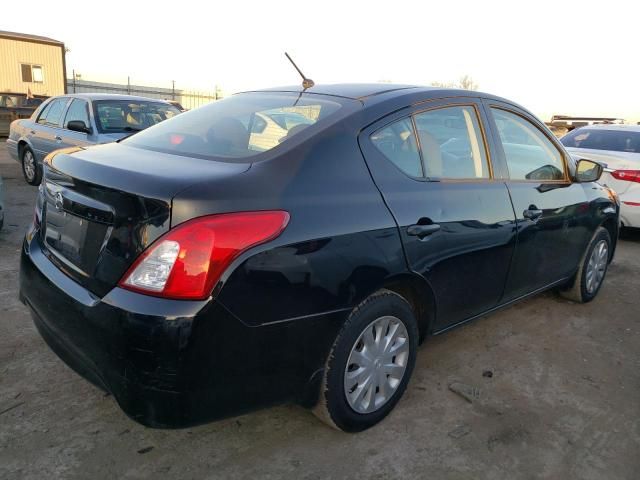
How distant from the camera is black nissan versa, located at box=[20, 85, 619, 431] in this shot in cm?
183

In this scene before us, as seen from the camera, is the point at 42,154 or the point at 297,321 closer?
the point at 297,321

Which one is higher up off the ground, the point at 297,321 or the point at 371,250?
the point at 371,250

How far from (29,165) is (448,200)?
7.99 metres

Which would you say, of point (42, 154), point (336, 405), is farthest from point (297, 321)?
point (42, 154)

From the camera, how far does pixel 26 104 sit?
15984 millimetres

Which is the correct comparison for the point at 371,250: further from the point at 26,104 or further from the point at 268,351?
the point at 26,104

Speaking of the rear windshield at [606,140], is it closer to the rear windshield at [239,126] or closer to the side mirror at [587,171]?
the side mirror at [587,171]

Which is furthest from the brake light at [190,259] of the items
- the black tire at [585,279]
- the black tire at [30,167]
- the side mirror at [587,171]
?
the black tire at [30,167]

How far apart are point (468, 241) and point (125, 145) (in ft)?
6.01

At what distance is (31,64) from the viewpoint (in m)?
25.1

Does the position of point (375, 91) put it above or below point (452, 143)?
above

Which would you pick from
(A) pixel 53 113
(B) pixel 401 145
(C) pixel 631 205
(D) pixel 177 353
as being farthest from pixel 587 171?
(A) pixel 53 113

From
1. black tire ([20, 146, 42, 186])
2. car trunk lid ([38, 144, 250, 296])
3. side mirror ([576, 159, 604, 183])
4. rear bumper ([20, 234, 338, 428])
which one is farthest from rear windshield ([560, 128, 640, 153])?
black tire ([20, 146, 42, 186])

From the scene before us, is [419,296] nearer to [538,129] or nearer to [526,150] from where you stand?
[526,150]
